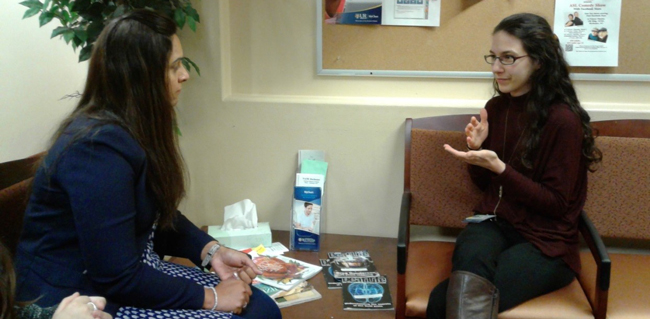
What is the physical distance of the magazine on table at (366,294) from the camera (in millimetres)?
1937

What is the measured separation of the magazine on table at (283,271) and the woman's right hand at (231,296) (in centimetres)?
53

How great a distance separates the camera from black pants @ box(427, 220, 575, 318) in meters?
1.67

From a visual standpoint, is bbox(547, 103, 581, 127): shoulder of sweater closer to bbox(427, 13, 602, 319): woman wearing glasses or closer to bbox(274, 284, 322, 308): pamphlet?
bbox(427, 13, 602, 319): woman wearing glasses

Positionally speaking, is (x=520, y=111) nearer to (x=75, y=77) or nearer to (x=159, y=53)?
(x=159, y=53)

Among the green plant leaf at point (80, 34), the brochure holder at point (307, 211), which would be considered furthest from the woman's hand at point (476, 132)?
the green plant leaf at point (80, 34)

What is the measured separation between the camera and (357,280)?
212 cm

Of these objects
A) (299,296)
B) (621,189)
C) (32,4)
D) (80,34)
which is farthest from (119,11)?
(621,189)

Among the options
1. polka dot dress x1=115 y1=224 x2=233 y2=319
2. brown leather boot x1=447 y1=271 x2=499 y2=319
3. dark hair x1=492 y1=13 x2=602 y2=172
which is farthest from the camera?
dark hair x1=492 y1=13 x2=602 y2=172

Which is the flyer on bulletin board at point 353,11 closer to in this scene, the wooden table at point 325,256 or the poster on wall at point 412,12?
the poster on wall at point 412,12

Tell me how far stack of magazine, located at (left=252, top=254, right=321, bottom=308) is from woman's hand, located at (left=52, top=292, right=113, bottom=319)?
2.77 feet

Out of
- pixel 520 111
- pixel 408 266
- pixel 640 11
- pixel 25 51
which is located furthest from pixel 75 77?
pixel 640 11

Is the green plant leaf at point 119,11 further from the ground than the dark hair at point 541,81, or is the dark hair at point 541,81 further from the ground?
the green plant leaf at point 119,11

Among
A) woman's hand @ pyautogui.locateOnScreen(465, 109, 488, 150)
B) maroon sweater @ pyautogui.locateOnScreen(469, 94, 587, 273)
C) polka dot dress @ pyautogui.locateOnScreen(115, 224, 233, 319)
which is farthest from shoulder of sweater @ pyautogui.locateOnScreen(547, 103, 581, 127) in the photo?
polka dot dress @ pyautogui.locateOnScreen(115, 224, 233, 319)

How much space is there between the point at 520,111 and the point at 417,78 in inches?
24.8
